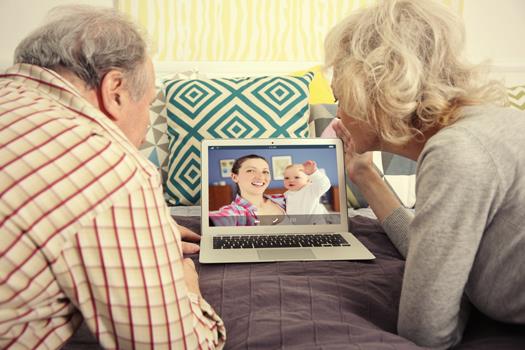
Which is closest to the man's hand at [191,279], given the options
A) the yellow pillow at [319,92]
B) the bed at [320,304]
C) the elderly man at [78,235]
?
the bed at [320,304]

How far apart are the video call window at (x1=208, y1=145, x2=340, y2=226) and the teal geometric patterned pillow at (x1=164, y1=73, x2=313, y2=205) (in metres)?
0.30

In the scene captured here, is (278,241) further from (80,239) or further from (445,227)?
(80,239)

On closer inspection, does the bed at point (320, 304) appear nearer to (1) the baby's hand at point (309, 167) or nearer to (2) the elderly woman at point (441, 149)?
(2) the elderly woman at point (441, 149)

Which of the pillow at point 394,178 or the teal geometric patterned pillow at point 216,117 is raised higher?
the teal geometric patterned pillow at point 216,117

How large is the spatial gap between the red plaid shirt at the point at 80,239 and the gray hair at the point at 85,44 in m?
0.12

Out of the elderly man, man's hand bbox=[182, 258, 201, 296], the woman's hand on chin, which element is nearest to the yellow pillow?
the woman's hand on chin

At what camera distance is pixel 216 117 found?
1759 millimetres

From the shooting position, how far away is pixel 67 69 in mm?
826

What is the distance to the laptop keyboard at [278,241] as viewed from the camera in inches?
51.0

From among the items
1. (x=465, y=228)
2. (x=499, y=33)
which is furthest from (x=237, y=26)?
(x=465, y=228)

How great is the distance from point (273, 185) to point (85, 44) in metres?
0.74

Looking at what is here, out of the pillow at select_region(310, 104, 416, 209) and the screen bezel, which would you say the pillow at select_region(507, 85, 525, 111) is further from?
the screen bezel

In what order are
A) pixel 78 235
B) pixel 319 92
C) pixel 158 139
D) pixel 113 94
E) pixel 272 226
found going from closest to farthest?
pixel 78 235 < pixel 113 94 < pixel 272 226 < pixel 158 139 < pixel 319 92

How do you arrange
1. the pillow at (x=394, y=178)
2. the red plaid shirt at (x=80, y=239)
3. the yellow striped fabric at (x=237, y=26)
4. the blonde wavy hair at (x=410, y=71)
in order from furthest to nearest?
1. the yellow striped fabric at (x=237, y=26)
2. the pillow at (x=394, y=178)
3. the blonde wavy hair at (x=410, y=71)
4. the red plaid shirt at (x=80, y=239)
